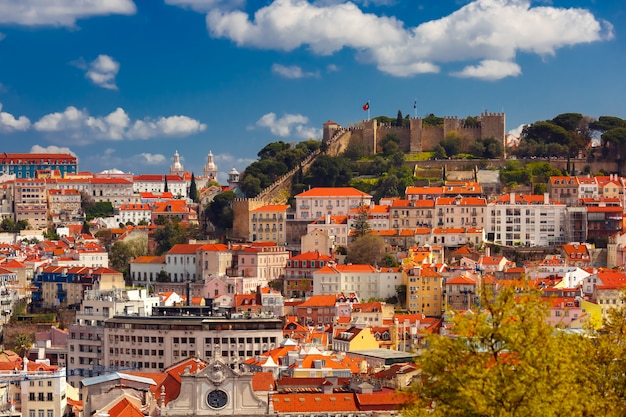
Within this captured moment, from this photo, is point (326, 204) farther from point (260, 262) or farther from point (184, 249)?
point (184, 249)

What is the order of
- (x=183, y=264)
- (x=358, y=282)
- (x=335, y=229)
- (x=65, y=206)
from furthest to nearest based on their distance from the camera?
(x=65, y=206)
(x=335, y=229)
(x=183, y=264)
(x=358, y=282)

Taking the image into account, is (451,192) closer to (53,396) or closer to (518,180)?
(518,180)

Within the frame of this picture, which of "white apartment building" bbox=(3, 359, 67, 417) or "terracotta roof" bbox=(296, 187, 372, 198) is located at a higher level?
"terracotta roof" bbox=(296, 187, 372, 198)

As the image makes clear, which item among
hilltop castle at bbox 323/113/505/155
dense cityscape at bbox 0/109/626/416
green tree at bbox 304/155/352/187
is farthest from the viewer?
hilltop castle at bbox 323/113/505/155

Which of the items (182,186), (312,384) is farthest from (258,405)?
(182,186)

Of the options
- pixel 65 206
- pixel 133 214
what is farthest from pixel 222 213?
pixel 65 206

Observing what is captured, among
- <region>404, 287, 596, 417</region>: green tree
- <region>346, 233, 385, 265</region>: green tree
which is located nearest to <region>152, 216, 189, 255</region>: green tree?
<region>346, 233, 385, 265</region>: green tree

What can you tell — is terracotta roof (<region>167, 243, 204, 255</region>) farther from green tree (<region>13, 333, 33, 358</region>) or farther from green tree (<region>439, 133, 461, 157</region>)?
green tree (<region>439, 133, 461, 157</region>)

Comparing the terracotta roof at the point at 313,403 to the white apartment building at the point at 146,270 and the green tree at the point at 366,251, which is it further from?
the white apartment building at the point at 146,270
